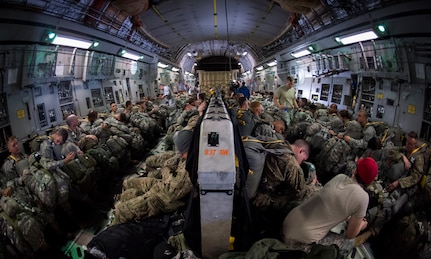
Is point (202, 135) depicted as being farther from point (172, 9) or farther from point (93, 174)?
point (172, 9)

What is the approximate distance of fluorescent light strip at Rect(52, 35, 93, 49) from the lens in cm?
486

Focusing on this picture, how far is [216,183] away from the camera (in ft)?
5.73

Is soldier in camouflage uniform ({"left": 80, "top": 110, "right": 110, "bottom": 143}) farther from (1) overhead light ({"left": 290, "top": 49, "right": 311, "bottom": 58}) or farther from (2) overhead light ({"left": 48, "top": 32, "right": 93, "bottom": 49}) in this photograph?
(1) overhead light ({"left": 290, "top": 49, "right": 311, "bottom": 58})

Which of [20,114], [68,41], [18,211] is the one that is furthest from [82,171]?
[68,41]

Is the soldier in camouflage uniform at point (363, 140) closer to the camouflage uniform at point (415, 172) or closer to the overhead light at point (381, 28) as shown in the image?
the camouflage uniform at point (415, 172)

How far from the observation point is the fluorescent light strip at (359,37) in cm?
496

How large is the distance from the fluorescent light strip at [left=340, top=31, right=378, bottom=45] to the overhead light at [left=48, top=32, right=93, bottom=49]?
6142 mm

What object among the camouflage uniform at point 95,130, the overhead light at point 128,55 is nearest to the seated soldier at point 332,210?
the camouflage uniform at point 95,130

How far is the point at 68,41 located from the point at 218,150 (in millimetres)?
5134

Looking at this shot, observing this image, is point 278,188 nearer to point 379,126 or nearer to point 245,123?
point 245,123

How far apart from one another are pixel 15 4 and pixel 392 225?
19.4ft

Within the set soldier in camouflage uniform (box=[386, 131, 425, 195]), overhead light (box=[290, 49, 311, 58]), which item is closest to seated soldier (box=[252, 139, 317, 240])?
soldier in camouflage uniform (box=[386, 131, 425, 195])

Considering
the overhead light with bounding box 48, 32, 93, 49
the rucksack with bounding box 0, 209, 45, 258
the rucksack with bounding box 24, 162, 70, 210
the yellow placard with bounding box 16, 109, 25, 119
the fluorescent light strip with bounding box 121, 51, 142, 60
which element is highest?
the fluorescent light strip with bounding box 121, 51, 142, 60

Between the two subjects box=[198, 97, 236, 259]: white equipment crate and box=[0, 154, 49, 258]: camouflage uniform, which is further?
box=[0, 154, 49, 258]: camouflage uniform
